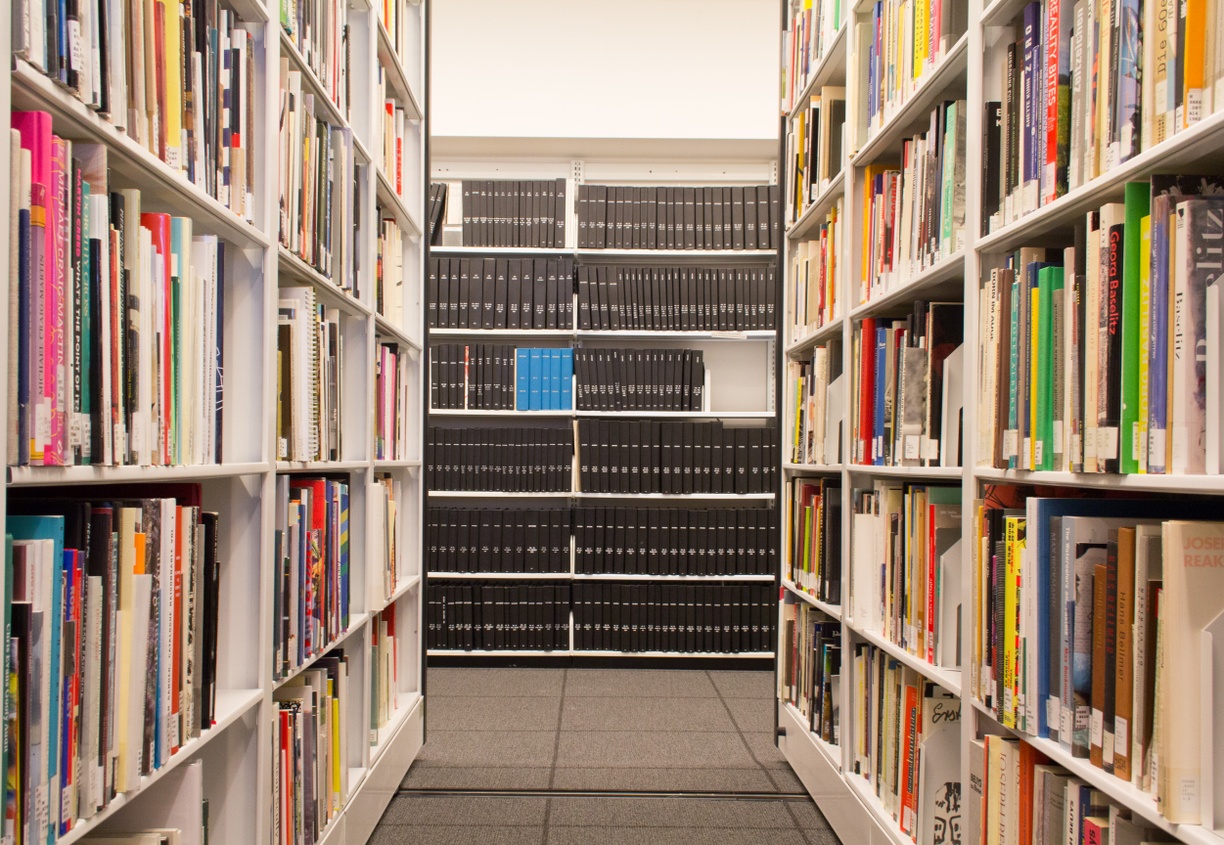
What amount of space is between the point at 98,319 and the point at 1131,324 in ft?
3.52

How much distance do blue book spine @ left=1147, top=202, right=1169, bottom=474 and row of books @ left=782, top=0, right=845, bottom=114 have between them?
146 centimetres

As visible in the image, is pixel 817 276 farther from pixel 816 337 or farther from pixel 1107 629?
pixel 1107 629

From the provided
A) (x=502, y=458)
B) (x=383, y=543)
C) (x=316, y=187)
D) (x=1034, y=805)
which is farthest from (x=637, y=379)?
(x=1034, y=805)

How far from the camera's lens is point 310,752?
1607 mm

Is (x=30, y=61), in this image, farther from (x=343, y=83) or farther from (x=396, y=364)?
(x=396, y=364)

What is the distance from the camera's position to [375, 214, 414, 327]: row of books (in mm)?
2242

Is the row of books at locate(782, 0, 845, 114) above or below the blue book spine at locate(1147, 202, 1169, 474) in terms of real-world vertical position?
above

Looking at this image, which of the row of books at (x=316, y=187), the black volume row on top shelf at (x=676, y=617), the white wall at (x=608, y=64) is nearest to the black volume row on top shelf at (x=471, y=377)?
the black volume row on top shelf at (x=676, y=617)

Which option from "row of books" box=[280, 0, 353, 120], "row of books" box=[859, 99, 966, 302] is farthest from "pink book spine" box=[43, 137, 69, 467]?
"row of books" box=[859, 99, 966, 302]

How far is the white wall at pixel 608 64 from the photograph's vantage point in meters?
4.00

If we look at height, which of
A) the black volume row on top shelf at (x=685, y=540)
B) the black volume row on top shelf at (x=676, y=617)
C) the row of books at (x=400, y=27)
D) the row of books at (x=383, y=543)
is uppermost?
the row of books at (x=400, y=27)

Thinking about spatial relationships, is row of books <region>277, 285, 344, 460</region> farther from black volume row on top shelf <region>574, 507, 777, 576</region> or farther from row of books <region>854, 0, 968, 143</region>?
black volume row on top shelf <region>574, 507, 777, 576</region>

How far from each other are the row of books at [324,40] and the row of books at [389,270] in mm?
373

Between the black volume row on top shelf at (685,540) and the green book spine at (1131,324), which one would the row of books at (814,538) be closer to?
the black volume row on top shelf at (685,540)
